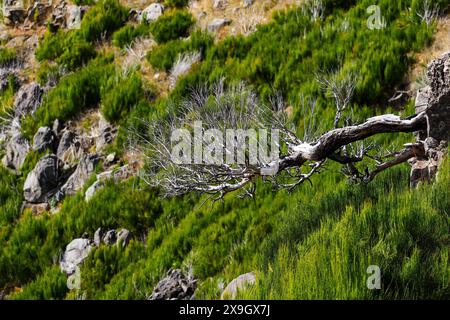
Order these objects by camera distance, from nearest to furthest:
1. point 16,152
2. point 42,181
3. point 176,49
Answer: point 42,181, point 16,152, point 176,49

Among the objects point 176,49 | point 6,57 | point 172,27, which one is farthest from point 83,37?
point 176,49

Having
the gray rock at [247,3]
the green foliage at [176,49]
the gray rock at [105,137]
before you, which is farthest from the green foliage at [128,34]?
the gray rock at [105,137]

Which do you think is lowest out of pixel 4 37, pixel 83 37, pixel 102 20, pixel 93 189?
pixel 93 189

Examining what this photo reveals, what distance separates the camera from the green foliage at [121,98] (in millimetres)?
9375

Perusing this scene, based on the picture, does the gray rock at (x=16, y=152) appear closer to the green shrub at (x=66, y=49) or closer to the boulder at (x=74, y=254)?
the green shrub at (x=66, y=49)

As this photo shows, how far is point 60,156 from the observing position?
31.0 ft

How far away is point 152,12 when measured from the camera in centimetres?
1134

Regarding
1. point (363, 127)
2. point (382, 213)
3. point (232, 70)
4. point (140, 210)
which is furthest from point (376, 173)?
point (232, 70)

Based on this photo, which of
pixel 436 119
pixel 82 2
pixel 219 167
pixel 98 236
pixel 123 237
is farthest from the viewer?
pixel 82 2

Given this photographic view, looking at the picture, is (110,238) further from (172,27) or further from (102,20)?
(102,20)

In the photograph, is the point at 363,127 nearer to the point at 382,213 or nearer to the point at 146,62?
the point at 382,213

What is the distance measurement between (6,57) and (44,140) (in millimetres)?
2701

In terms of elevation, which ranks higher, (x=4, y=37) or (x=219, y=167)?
(x=219, y=167)

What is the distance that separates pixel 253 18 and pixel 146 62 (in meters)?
1.98
